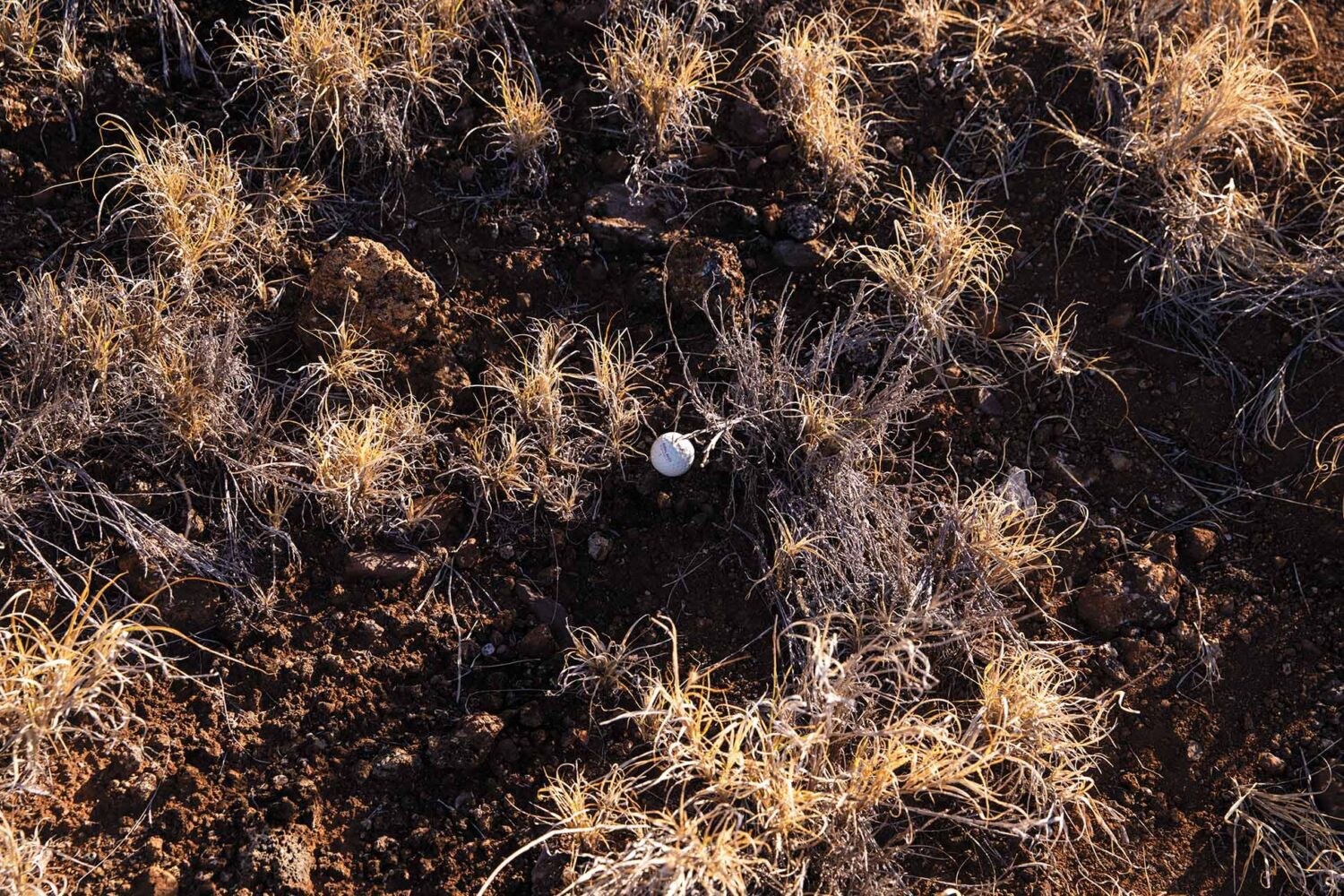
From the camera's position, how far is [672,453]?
239cm

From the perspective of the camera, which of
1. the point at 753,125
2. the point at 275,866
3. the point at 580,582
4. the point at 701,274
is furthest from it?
the point at 753,125

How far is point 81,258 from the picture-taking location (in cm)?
253

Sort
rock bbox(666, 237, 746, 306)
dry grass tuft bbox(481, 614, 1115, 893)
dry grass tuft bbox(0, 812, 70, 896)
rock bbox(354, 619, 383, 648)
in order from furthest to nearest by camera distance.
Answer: rock bbox(666, 237, 746, 306)
rock bbox(354, 619, 383, 648)
dry grass tuft bbox(481, 614, 1115, 893)
dry grass tuft bbox(0, 812, 70, 896)

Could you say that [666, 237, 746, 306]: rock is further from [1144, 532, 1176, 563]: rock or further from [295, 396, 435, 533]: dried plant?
[1144, 532, 1176, 563]: rock

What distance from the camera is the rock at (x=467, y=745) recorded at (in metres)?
2.16

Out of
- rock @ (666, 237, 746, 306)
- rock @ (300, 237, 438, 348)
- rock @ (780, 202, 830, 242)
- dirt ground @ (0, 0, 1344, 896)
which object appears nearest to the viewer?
dirt ground @ (0, 0, 1344, 896)

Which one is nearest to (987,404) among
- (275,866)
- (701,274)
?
(701,274)

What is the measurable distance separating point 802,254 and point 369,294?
3.39 ft

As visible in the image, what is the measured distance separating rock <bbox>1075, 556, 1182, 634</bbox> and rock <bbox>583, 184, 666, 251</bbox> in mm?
1295

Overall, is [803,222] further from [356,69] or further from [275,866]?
[275,866]

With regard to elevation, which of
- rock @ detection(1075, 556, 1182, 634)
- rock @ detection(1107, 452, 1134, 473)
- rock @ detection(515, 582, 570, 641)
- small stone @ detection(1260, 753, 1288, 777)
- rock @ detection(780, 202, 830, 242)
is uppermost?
rock @ detection(780, 202, 830, 242)

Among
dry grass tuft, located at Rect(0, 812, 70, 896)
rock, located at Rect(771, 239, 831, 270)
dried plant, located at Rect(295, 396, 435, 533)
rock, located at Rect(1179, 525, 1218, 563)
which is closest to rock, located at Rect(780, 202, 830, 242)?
rock, located at Rect(771, 239, 831, 270)

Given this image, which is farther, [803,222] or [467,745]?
[803,222]

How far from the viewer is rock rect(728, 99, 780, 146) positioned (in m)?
2.82
